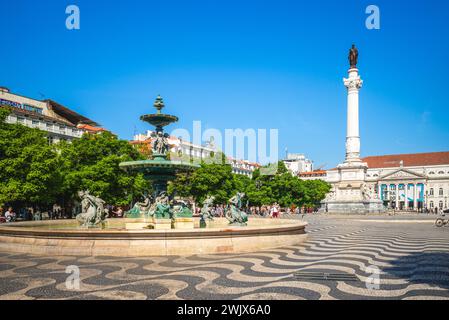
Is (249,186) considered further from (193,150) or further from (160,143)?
(160,143)

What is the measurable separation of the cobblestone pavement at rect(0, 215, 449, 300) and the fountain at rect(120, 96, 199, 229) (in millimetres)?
4929

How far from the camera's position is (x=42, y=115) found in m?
57.2

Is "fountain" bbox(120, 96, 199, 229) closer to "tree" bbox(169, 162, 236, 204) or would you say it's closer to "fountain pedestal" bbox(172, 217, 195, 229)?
"fountain pedestal" bbox(172, 217, 195, 229)

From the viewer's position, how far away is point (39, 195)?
32.3 meters

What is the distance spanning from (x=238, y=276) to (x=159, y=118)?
1180 cm

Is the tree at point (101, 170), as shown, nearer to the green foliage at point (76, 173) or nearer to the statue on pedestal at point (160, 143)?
the green foliage at point (76, 173)

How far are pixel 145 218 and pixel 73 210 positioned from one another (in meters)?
35.5

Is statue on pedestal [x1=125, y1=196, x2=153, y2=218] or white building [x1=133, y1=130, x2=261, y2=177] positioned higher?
white building [x1=133, y1=130, x2=261, y2=177]

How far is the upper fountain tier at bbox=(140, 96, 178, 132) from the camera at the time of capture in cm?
1844

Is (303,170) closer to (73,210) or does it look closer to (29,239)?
(73,210)

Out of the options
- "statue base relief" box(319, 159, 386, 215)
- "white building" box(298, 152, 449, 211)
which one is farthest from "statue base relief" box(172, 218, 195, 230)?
"white building" box(298, 152, 449, 211)

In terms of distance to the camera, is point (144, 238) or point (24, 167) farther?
point (24, 167)

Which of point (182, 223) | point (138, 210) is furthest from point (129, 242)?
point (138, 210)
